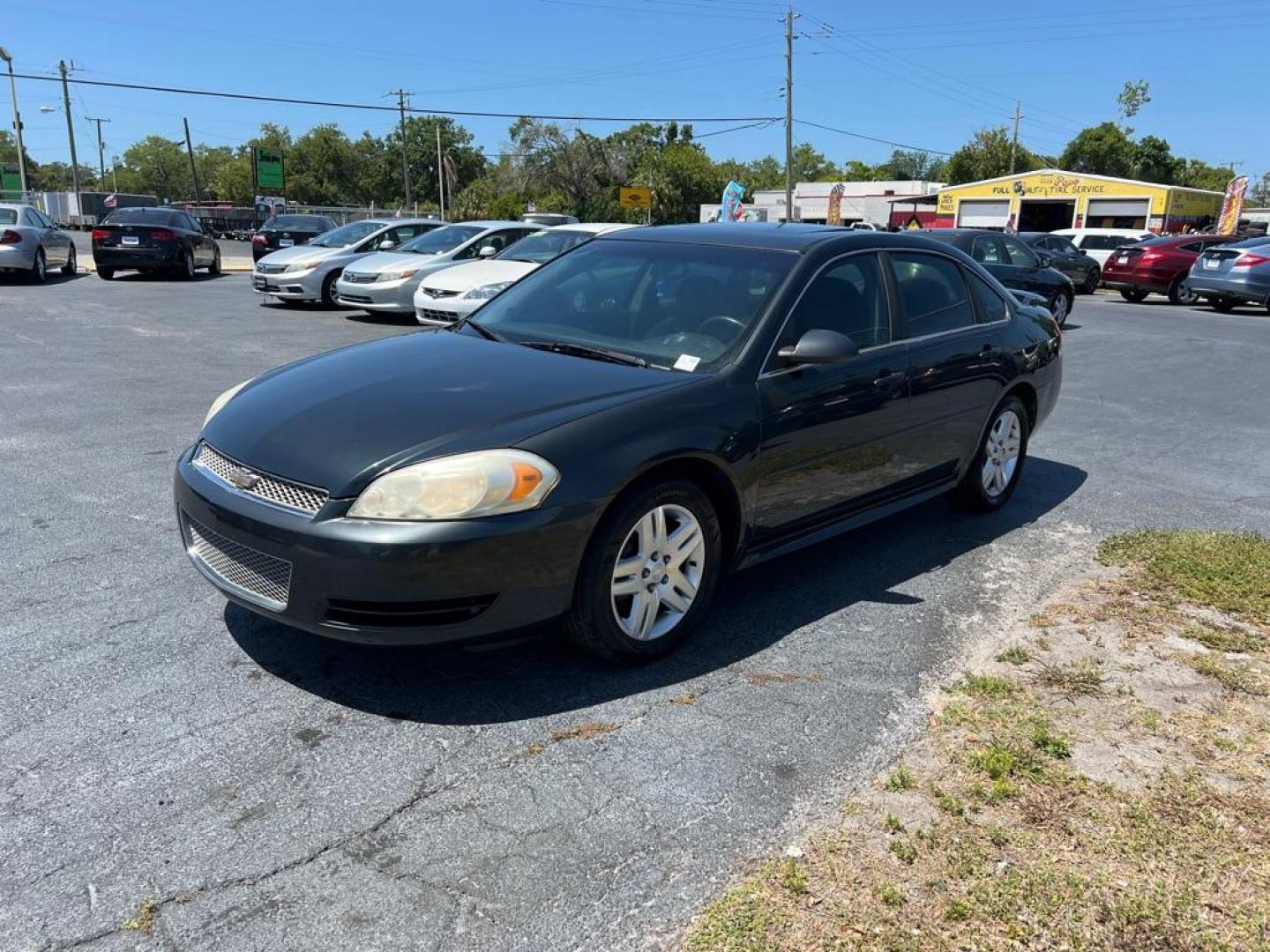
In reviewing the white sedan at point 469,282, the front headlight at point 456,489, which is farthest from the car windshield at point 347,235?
the front headlight at point 456,489

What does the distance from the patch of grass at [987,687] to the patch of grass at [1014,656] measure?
190 millimetres

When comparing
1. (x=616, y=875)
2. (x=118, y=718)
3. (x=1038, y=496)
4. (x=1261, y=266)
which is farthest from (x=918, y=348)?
(x=1261, y=266)

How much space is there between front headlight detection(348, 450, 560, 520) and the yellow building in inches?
2170

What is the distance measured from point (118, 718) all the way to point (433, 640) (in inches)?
41.3

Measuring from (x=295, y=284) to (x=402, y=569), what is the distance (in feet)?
44.2

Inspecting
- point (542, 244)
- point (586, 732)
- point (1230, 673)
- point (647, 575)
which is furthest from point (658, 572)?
point (542, 244)

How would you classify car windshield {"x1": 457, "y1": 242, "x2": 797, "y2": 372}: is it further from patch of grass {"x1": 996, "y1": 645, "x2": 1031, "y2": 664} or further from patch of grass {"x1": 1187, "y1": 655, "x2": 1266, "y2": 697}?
patch of grass {"x1": 1187, "y1": 655, "x2": 1266, "y2": 697}

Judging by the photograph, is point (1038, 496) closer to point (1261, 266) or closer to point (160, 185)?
point (1261, 266)

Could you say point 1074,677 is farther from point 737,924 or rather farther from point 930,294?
point 930,294

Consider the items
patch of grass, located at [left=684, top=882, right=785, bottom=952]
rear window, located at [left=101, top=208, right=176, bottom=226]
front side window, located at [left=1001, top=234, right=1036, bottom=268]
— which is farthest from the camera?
rear window, located at [left=101, top=208, right=176, bottom=226]

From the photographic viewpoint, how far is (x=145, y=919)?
7.68ft

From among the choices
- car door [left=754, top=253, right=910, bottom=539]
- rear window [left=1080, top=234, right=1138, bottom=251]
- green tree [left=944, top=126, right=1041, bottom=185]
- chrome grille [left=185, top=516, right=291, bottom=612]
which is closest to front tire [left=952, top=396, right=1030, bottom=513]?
car door [left=754, top=253, right=910, bottom=539]

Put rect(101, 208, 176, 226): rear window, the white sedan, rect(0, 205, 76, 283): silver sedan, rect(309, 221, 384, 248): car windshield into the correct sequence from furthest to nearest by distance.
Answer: rect(101, 208, 176, 226): rear window
rect(0, 205, 76, 283): silver sedan
rect(309, 221, 384, 248): car windshield
the white sedan

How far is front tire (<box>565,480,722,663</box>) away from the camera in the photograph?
3428mm
